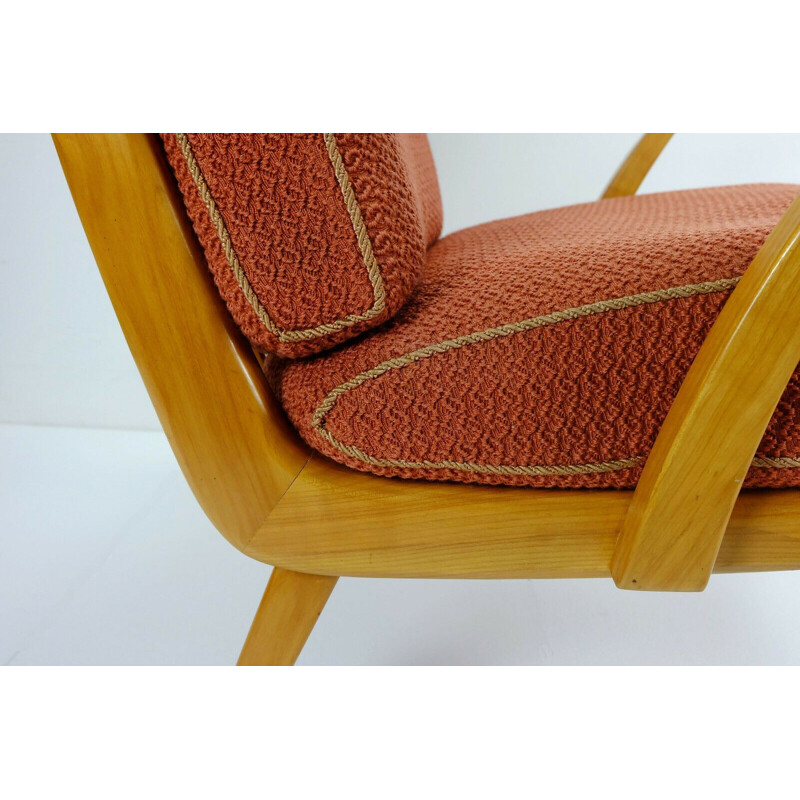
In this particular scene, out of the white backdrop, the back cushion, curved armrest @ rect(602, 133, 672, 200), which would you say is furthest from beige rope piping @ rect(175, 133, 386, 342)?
the white backdrop

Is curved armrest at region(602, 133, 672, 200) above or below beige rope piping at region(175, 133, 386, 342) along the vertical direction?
above

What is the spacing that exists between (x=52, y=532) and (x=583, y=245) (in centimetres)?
69

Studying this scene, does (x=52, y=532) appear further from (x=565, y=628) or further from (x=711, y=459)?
(x=711, y=459)

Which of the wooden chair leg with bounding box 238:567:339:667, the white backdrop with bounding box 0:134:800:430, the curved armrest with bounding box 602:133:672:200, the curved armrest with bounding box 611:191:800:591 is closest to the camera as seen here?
the curved armrest with bounding box 611:191:800:591

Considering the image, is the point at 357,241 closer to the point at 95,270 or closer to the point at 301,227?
the point at 301,227

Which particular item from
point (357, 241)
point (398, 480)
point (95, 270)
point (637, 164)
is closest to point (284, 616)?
point (398, 480)

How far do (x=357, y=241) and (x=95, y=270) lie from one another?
87 cm

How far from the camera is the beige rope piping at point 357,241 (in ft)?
1.03

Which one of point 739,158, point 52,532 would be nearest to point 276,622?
point 52,532

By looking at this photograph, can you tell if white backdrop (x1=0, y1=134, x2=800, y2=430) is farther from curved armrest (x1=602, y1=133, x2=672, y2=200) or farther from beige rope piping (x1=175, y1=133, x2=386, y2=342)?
beige rope piping (x1=175, y1=133, x2=386, y2=342)

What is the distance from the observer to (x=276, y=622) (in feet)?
1.47

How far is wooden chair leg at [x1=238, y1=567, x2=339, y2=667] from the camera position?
0.44 meters

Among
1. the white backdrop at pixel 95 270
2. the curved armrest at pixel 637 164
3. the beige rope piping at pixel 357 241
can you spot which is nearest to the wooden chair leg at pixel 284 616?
the beige rope piping at pixel 357 241

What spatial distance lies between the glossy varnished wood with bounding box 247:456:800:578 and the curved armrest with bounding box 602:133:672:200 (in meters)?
0.48
